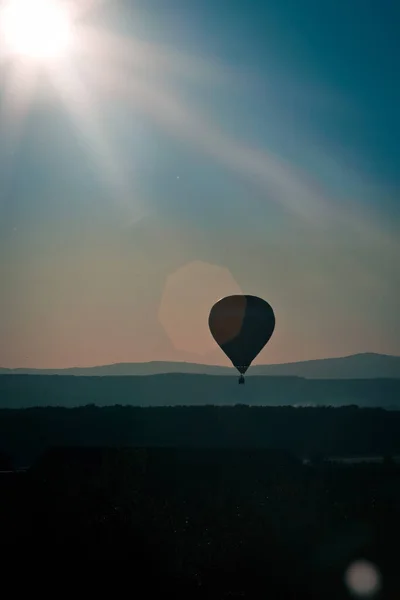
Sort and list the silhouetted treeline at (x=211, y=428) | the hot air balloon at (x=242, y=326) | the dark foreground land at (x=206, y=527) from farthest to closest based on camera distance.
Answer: the silhouetted treeline at (x=211, y=428) → the hot air balloon at (x=242, y=326) → the dark foreground land at (x=206, y=527)

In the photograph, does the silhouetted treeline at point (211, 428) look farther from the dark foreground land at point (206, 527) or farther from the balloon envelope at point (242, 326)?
the dark foreground land at point (206, 527)

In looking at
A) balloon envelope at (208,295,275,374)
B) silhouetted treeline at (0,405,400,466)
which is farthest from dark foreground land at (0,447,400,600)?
silhouetted treeline at (0,405,400,466)

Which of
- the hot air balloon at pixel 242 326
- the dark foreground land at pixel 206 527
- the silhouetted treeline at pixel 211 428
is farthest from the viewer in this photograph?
the silhouetted treeline at pixel 211 428

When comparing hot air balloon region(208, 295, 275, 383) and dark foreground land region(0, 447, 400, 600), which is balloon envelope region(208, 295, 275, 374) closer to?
hot air balloon region(208, 295, 275, 383)

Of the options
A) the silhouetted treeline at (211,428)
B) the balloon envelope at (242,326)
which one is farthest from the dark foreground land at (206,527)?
the silhouetted treeline at (211,428)

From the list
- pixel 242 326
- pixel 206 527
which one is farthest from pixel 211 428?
pixel 206 527

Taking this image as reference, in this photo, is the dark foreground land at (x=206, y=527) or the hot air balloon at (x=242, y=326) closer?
the dark foreground land at (x=206, y=527)

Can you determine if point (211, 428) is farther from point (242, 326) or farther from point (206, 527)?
point (206, 527)
